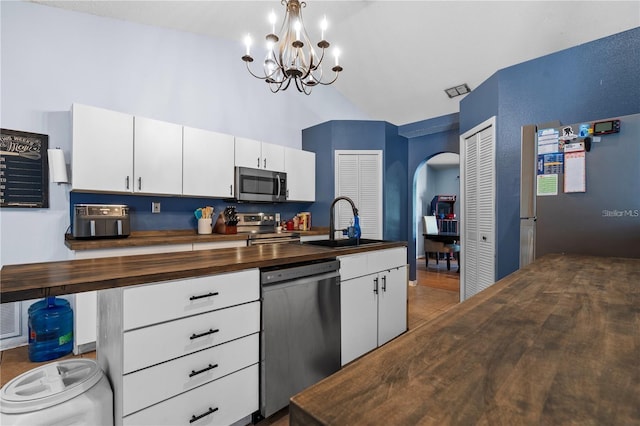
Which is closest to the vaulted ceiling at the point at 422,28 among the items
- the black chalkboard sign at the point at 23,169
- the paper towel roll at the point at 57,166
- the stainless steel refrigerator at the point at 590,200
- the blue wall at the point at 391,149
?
the blue wall at the point at 391,149

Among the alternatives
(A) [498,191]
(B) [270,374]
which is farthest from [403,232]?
(B) [270,374]

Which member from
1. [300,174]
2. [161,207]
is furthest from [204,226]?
[300,174]

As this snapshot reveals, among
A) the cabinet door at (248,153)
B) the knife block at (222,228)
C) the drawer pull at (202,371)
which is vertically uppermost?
the cabinet door at (248,153)

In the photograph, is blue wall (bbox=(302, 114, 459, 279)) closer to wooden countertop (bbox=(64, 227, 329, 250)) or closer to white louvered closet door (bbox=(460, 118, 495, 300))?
white louvered closet door (bbox=(460, 118, 495, 300))

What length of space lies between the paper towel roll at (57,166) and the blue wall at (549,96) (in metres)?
4.08

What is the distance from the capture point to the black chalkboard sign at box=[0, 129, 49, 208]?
2.52 m

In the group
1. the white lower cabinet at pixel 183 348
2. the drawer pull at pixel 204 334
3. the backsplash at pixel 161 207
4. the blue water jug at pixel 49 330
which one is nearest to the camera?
the white lower cabinet at pixel 183 348

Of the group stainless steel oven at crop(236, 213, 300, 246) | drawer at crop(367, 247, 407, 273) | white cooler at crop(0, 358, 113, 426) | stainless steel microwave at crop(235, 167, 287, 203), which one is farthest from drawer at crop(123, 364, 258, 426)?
stainless steel microwave at crop(235, 167, 287, 203)

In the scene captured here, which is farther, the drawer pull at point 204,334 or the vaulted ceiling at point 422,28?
the vaulted ceiling at point 422,28

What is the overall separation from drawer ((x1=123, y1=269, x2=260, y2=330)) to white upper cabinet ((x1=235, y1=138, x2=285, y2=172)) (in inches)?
97.6

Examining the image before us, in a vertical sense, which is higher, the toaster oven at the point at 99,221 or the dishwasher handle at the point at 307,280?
the toaster oven at the point at 99,221

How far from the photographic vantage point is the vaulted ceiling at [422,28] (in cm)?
284

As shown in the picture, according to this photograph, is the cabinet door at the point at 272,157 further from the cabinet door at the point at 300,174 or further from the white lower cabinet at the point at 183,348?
the white lower cabinet at the point at 183,348

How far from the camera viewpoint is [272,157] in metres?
4.06
